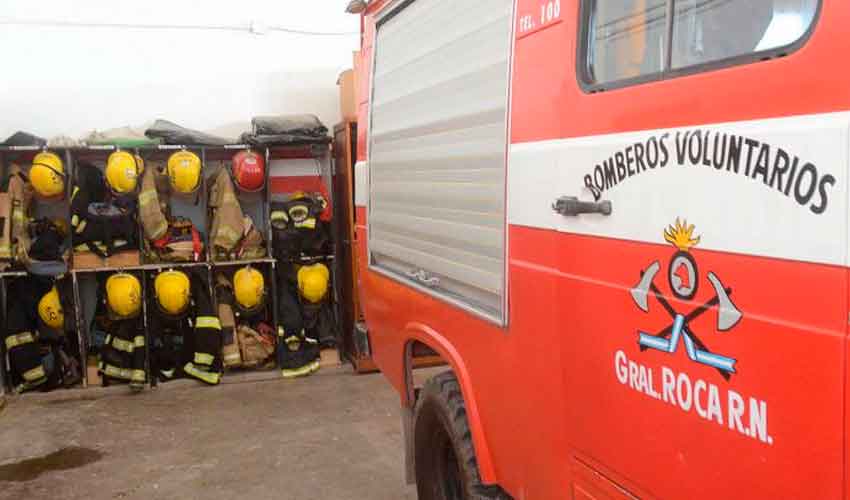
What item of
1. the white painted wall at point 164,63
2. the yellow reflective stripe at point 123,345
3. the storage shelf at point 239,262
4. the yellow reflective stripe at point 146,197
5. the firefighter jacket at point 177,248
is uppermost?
the white painted wall at point 164,63

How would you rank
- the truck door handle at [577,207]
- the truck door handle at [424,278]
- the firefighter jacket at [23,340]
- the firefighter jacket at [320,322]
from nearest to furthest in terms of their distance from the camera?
the truck door handle at [577,207] < the truck door handle at [424,278] < the firefighter jacket at [23,340] < the firefighter jacket at [320,322]

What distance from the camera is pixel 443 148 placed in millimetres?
2789

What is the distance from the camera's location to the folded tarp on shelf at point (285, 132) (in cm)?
690

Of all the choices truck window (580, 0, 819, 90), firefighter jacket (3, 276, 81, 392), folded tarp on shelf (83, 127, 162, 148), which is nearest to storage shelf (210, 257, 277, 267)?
folded tarp on shelf (83, 127, 162, 148)

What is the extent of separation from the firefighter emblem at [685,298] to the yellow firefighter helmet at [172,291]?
18.2ft

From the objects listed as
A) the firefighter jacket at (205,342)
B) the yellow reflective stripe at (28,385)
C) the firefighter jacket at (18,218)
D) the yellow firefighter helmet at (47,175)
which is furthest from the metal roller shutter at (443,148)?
the yellow reflective stripe at (28,385)

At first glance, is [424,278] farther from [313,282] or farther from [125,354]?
[125,354]

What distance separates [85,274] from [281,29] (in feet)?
9.55

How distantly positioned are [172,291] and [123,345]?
2.11ft

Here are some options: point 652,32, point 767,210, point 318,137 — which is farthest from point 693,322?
point 318,137

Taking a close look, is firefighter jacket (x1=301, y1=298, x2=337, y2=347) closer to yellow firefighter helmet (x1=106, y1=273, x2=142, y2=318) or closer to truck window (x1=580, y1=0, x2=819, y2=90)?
yellow firefighter helmet (x1=106, y1=273, x2=142, y2=318)

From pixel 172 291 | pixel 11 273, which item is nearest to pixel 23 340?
pixel 11 273

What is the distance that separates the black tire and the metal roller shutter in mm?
386

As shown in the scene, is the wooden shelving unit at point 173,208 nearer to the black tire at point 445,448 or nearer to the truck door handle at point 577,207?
the black tire at point 445,448
